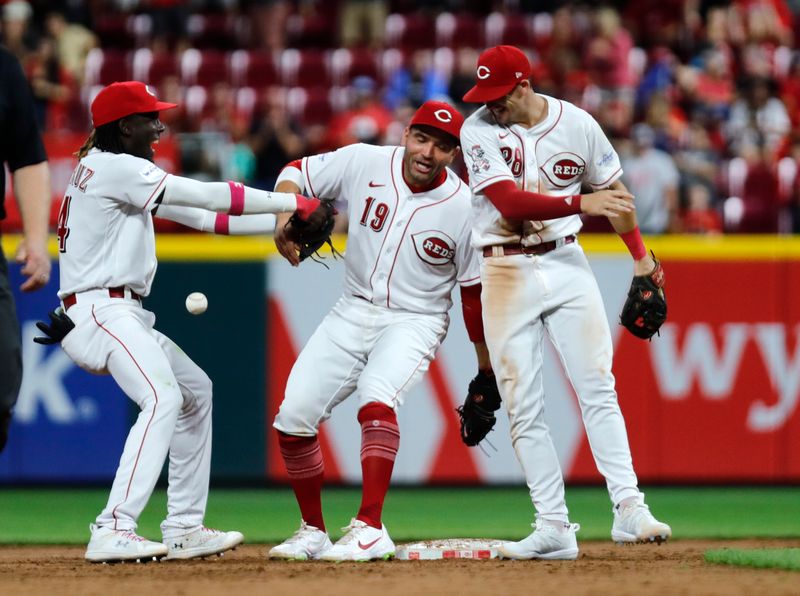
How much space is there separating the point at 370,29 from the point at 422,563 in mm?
10025

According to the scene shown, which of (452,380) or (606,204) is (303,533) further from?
(452,380)

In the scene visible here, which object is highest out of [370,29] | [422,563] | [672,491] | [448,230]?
[370,29]

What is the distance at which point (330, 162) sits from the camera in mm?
6488

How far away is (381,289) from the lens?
6383 millimetres

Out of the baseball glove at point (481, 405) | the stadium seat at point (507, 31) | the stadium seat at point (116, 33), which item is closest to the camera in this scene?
the baseball glove at point (481, 405)

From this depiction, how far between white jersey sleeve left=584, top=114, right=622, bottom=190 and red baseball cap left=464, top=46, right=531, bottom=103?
16.2 inches

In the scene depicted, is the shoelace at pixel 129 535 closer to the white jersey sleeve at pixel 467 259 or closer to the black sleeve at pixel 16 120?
the black sleeve at pixel 16 120

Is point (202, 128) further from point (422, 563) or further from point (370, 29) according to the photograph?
point (422, 563)

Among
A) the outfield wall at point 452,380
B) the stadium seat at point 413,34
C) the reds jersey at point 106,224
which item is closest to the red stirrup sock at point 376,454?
the reds jersey at point 106,224

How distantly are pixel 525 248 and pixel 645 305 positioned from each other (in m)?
0.60

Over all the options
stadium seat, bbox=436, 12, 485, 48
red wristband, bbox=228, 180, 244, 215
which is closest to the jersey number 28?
red wristband, bbox=228, 180, 244, 215

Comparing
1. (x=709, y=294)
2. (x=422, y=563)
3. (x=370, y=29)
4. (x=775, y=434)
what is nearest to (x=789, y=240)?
(x=709, y=294)

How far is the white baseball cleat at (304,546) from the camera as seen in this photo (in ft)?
20.3

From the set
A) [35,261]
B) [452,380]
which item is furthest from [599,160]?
[452,380]
